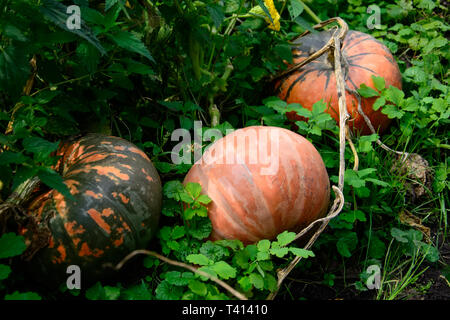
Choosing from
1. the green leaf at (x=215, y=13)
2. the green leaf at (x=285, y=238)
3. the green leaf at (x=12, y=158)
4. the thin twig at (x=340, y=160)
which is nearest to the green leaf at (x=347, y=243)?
the thin twig at (x=340, y=160)

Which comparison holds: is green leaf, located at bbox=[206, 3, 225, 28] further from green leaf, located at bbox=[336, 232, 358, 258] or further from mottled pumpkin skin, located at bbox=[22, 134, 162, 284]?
green leaf, located at bbox=[336, 232, 358, 258]

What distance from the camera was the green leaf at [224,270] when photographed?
5.72 feet

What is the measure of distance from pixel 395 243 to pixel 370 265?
212 millimetres

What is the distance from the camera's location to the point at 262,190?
1935 mm

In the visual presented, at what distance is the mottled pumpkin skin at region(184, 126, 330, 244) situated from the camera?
6.36 feet

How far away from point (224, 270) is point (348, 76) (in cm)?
147

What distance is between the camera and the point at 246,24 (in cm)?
263

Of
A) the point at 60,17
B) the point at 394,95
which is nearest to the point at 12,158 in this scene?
the point at 60,17

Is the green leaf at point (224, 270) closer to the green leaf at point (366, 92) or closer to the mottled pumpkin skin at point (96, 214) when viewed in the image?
the mottled pumpkin skin at point (96, 214)

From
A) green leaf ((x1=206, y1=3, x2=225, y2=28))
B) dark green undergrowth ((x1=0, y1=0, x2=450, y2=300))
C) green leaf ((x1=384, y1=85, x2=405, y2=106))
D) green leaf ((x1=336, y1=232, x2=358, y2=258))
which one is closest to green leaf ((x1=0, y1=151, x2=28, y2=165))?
dark green undergrowth ((x1=0, y1=0, x2=450, y2=300))

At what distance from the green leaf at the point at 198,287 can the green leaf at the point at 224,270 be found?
76 mm

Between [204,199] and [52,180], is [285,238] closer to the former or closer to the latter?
[204,199]
